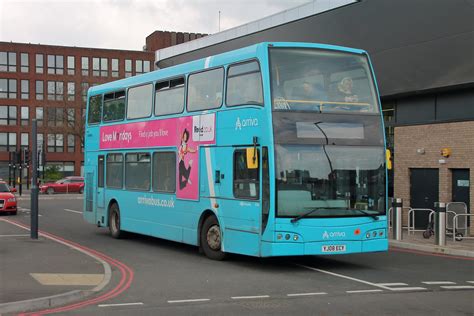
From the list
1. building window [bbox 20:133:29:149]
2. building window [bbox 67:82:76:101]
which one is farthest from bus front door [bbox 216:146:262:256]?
building window [bbox 20:133:29:149]

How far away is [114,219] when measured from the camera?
726 inches

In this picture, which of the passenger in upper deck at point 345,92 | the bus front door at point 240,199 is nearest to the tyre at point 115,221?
the bus front door at point 240,199

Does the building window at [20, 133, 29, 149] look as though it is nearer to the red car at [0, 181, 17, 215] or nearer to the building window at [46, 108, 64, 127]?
the building window at [46, 108, 64, 127]

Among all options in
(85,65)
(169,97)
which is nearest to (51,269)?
(169,97)

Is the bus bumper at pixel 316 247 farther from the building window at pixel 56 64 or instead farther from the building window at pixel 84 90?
the building window at pixel 56 64

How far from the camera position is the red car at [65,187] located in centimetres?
5506

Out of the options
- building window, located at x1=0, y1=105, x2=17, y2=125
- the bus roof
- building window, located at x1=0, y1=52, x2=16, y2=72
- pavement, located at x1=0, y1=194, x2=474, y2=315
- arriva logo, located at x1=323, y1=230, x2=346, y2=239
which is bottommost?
pavement, located at x1=0, y1=194, x2=474, y2=315

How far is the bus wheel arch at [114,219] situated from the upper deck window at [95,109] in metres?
2.65

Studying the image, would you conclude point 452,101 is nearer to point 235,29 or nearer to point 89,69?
point 235,29

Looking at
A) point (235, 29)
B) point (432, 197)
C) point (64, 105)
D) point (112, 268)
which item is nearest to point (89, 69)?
point (64, 105)

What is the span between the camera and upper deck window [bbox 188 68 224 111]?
1346 cm

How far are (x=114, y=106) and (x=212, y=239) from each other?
652cm

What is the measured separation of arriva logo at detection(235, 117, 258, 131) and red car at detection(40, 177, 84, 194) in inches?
1774

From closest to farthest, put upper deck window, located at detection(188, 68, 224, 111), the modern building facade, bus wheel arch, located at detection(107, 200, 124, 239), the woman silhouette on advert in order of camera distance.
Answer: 1. upper deck window, located at detection(188, 68, 224, 111)
2. the woman silhouette on advert
3. bus wheel arch, located at detection(107, 200, 124, 239)
4. the modern building facade
